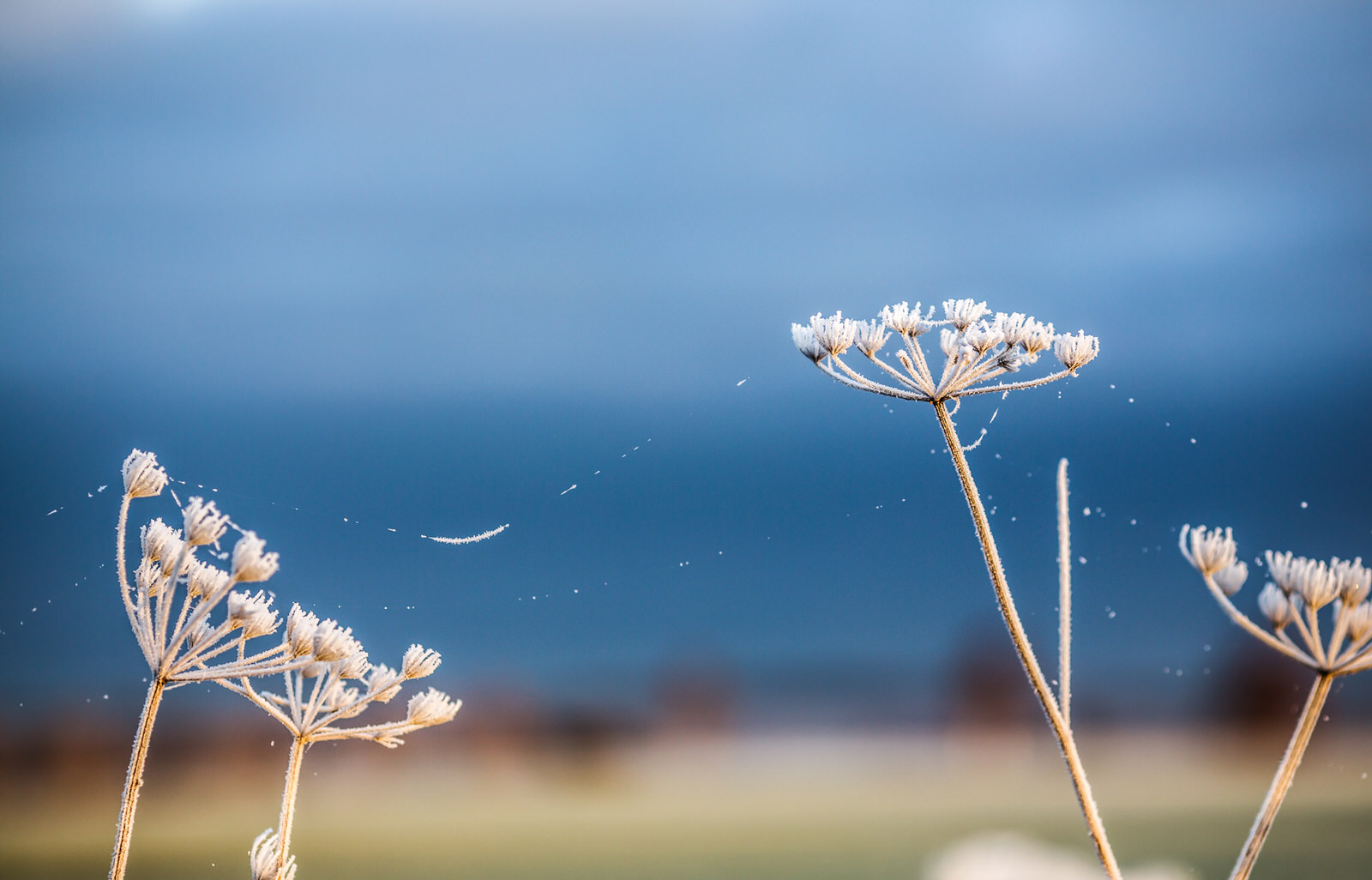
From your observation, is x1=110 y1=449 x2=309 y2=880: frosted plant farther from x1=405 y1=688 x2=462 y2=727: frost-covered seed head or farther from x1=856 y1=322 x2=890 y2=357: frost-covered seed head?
x1=856 y1=322 x2=890 y2=357: frost-covered seed head

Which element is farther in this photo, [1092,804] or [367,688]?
[367,688]

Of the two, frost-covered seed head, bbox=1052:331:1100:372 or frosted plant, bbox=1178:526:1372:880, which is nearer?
frosted plant, bbox=1178:526:1372:880

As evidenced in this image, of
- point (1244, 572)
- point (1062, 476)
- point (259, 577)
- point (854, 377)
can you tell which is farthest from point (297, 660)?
point (1244, 572)

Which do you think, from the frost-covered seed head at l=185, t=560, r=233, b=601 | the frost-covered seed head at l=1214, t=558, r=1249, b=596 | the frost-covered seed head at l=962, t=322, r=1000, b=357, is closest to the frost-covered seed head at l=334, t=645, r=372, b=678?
the frost-covered seed head at l=185, t=560, r=233, b=601

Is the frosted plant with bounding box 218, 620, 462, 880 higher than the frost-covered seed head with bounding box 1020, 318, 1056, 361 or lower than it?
lower

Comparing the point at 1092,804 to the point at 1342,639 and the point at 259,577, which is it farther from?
the point at 259,577
